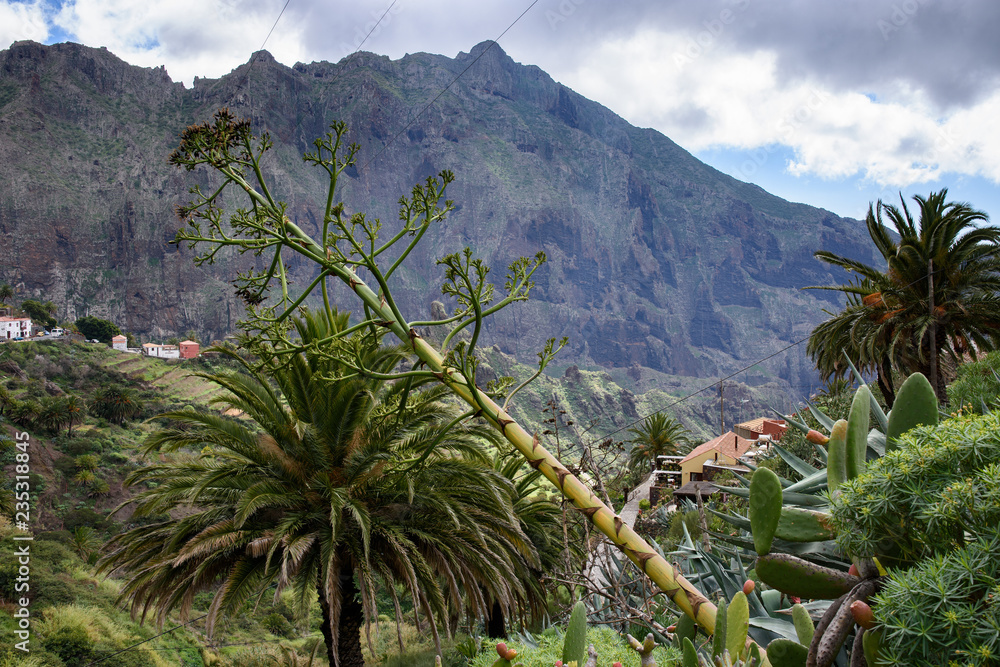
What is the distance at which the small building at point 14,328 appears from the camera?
144 ft

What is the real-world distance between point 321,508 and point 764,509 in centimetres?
702

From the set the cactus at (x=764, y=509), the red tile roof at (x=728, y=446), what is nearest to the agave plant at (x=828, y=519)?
the cactus at (x=764, y=509)

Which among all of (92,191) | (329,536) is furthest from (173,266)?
(329,536)

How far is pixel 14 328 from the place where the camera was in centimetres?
4462

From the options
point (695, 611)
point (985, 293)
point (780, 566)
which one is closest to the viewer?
point (780, 566)

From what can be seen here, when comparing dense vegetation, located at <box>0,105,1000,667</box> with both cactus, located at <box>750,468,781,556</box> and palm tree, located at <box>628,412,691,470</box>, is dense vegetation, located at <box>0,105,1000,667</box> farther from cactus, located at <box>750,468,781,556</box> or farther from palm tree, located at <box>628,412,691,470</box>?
palm tree, located at <box>628,412,691,470</box>

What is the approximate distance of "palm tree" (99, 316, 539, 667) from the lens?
7.02 m

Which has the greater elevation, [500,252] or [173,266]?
[500,252]

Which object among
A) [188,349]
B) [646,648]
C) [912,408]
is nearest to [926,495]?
[912,408]

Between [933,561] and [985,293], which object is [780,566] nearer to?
[933,561]

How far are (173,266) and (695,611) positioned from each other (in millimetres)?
139566

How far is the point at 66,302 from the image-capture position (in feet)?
344

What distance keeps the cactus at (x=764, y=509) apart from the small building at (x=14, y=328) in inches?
2147

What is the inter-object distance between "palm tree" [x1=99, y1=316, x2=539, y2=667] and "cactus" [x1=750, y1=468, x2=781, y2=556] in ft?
18.1
